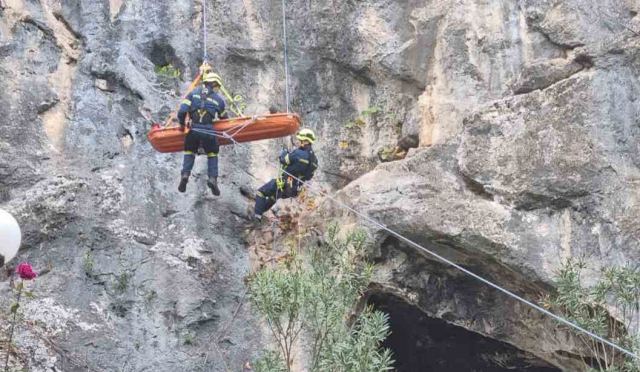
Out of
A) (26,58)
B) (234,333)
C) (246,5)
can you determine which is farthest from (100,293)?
(246,5)

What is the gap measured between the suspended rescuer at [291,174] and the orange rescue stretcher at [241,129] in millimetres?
382

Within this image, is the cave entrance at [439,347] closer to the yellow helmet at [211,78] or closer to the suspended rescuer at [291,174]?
the suspended rescuer at [291,174]

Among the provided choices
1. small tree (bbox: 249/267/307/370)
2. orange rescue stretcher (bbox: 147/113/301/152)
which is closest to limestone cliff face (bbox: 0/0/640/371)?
orange rescue stretcher (bbox: 147/113/301/152)

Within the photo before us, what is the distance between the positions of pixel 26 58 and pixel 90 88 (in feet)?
2.83

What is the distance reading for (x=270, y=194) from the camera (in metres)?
11.7

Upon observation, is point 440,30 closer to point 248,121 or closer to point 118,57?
point 248,121

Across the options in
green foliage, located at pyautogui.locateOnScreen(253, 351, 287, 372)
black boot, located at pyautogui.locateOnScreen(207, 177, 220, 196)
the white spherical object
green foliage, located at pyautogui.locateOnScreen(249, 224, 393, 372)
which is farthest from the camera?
black boot, located at pyautogui.locateOnScreen(207, 177, 220, 196)

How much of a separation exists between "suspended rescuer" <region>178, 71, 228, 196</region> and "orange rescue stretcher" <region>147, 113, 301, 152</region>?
107 millimetres

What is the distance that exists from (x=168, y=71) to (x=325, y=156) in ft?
7.85

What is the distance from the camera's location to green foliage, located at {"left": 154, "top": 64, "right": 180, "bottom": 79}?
12.7 meters

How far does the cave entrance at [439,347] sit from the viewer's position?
11.5 metres

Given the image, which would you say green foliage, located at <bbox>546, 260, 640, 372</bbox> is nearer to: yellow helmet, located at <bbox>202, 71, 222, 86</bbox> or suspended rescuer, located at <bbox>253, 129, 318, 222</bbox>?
suspended rescuer, located at <bbox>253, 129, 318, 222</bbox>

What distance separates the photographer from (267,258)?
38.1ft

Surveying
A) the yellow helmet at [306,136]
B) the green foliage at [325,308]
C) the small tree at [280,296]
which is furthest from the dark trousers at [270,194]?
the small tree at [280,296]
